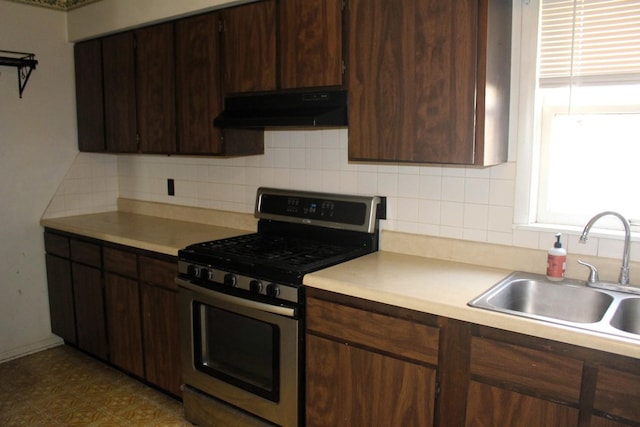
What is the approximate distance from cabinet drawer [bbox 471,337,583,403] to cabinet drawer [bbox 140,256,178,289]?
1.59 m

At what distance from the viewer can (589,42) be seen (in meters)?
2.00

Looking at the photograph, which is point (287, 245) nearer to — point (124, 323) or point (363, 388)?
point (363, 388)

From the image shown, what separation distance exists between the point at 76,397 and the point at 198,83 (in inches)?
74.9

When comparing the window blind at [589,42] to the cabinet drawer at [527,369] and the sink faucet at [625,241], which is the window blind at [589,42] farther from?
the cabinet drawer at [527,369]

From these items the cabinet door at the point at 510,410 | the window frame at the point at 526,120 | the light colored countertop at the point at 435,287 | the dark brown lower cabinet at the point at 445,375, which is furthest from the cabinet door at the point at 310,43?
the cabinet door at the point at 510,410

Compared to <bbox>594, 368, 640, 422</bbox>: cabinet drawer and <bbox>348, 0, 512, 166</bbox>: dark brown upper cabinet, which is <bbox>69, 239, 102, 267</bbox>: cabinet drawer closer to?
<bbox>348, 0, 512, 166</bbox>: dark brown upper cabinet

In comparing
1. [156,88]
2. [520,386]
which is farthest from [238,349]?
[156,88]

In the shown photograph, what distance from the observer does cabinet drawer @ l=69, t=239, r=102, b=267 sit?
10.1 feet

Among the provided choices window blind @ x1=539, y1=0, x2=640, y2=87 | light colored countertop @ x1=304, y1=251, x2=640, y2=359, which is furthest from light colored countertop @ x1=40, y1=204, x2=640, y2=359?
window blind @ x1=539, y1=0, x2=640, y2=87

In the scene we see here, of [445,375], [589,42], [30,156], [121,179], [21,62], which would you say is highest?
[21,62]

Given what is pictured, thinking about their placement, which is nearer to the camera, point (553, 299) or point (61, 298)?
point (553, 299)

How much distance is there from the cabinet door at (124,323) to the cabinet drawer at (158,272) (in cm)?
12

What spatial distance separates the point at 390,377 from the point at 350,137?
3.31 ft

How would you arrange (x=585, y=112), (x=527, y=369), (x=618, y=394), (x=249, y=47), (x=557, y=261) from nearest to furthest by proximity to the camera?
(x=618, y=394), (x=527, y=369), (x=557, y=261), (x=585, y=112), (x=249, y=47)
